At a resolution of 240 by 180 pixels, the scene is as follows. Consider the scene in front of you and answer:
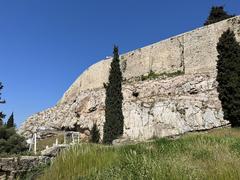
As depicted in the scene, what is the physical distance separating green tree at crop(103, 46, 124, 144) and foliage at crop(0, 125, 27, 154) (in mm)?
5600

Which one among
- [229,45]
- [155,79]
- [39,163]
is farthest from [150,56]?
[39,163]

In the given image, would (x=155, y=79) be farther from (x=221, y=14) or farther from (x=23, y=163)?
(x=23, y=163)

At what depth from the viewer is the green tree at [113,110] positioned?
24.4 metres

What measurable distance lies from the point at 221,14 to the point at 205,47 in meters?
10.6

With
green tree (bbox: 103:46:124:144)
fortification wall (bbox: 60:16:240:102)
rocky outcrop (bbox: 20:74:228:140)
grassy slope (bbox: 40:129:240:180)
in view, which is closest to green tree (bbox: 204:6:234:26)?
fortification wall (bbox: 60:16:240:102)

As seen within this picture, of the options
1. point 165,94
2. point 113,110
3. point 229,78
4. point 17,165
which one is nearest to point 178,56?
point 165,94

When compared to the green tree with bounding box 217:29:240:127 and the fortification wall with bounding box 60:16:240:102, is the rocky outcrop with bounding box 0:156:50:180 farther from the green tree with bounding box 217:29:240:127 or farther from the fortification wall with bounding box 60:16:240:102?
the fortification wall with bounding box 60:16:240:102

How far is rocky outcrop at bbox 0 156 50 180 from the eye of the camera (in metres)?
6.85

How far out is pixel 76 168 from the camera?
591 cm

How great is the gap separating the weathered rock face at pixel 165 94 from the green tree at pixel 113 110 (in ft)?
4.52

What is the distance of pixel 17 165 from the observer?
22.9ft

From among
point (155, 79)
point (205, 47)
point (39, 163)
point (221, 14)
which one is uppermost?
point (221, 14)

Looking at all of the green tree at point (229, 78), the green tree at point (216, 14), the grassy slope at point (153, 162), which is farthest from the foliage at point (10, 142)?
the green tree at point (216, 14)

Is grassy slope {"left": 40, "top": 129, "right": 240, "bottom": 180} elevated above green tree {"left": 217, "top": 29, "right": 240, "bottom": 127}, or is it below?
below
